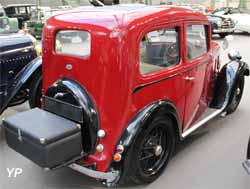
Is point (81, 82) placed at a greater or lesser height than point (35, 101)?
greater

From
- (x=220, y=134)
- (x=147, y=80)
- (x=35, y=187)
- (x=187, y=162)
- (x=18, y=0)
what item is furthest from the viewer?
(x=18, y=0)

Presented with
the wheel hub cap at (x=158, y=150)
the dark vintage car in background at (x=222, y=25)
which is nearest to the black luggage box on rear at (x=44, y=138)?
the wheel hub cap at (x=158, y=150)

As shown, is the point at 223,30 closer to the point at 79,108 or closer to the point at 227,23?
the point at 227,23

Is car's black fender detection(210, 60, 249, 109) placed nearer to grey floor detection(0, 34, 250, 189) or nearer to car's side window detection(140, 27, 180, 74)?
grey floor detection(0, 34, 250, 189)

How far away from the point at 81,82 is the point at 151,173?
1.04 meters

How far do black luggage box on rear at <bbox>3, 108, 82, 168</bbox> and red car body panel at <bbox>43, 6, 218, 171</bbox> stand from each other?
0.25 m

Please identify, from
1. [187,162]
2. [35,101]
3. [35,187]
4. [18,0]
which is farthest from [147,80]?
[18,0]

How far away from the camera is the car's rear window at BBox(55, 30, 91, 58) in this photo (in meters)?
2.60

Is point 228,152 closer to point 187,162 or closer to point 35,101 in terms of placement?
point 187,162

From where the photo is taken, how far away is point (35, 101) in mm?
3979

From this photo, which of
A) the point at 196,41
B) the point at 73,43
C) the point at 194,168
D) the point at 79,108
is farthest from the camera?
the point at 196,41

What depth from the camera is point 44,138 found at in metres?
2.18

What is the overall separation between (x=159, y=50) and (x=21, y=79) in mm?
1954

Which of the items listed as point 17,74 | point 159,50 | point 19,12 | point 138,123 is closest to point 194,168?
point 138,123
